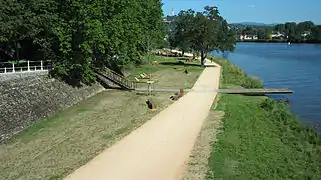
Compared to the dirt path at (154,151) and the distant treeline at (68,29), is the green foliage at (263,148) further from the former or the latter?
the distant treeline at (68,29)

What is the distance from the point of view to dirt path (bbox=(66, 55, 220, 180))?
16.0m

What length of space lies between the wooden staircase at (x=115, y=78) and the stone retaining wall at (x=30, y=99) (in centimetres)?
567

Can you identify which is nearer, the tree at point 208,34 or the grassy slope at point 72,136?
the grassy slope at point 72,136

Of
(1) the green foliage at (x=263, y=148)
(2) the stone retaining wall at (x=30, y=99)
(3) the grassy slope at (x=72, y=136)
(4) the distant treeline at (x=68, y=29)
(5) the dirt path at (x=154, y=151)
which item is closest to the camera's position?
(5) the dirt path at (x=154, y=151)

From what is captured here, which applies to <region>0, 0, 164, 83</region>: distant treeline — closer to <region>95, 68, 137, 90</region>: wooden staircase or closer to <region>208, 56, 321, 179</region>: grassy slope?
<region>95, 68, 137, 90</region>: wooden staircase

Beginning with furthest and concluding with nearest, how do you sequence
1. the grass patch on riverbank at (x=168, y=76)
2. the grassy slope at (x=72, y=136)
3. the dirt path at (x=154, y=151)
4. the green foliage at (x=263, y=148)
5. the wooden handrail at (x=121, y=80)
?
the grass patch on riverbank at (x=168, y=76), the wooden handrail at (x=121, y=80), the grassy slope at (x=72, y=136), the green foliage at (x=263, y=148), the dirt path at (x=154, y=151)

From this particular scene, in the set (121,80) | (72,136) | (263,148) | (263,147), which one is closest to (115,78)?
(121,80)

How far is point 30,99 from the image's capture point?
27516 mm

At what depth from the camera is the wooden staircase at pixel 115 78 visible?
4006 centimetres

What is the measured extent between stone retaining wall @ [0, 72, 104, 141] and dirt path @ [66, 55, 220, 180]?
295 inches

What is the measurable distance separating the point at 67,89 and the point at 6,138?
1170 centimetres

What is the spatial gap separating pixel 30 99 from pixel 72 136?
22.7ft

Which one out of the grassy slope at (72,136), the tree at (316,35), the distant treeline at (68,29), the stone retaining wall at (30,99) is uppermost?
the tree at (316,35)

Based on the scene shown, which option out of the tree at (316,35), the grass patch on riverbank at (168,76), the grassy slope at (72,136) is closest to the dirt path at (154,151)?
the grassy slope at (72,136)
